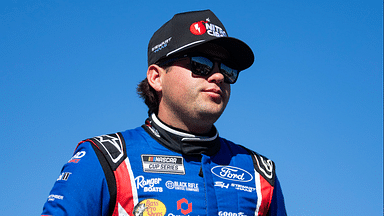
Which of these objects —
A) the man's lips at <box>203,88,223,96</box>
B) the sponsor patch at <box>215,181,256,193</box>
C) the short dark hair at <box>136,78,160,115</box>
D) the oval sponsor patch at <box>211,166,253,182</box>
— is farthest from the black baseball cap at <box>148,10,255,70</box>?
→ the sponsor patch at <box>215,181,256,193</box>

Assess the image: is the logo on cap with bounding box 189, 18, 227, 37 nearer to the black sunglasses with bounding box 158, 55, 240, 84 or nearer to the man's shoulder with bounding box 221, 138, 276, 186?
the black sunglasses with bounding box 158, 55, 240, 84

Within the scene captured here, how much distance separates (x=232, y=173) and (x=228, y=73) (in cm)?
124

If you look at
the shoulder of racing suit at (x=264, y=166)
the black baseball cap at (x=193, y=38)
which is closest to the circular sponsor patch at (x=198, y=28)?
the black baseball cap at (x=193, y=38)

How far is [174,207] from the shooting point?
428 cm

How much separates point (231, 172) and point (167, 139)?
2.88ft

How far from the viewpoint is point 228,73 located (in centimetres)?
508

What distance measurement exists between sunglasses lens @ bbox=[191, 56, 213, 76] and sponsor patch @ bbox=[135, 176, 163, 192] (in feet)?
4.45

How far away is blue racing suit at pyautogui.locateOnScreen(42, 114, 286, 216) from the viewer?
411 cm

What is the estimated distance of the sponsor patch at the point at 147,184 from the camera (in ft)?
14.0

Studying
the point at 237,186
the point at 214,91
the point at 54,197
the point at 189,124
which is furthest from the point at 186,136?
the point at 54,197

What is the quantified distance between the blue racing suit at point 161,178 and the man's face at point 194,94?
272 mm

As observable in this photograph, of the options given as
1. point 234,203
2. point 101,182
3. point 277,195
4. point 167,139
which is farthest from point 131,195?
point 277,195

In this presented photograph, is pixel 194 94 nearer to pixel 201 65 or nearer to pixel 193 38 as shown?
pixel 201 65

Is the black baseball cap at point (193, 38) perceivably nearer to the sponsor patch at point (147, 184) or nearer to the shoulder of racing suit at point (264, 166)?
the shoulder of racing suit at point (264, 166)
